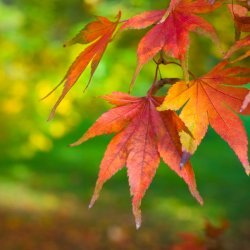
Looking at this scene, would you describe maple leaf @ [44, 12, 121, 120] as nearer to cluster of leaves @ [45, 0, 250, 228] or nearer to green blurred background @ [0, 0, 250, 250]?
cluster of leaves @ [45, 0, 250, 228]

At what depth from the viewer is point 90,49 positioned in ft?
2.66

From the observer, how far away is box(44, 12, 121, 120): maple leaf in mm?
784

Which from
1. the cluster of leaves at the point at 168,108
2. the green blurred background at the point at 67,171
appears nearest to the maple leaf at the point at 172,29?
the cluster of leaves at the point at 168,108

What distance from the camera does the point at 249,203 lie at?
3740 millimetres

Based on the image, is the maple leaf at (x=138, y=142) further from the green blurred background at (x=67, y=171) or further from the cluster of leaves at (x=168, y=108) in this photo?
the green blurred background at (x=67, y=171)

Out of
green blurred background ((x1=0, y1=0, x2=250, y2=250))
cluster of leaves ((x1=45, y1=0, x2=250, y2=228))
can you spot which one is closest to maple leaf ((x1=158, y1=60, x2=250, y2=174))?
cluster of leaves ((x1=45, y1=0, x2=250, y2=228))

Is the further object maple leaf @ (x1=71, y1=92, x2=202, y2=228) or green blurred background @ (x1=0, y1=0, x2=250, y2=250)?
green blurred background @ (x1=0, y1=0, x2=250, y2=250)

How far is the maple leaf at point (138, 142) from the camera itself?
782mm

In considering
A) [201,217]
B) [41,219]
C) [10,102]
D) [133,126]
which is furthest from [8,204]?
[133,126]

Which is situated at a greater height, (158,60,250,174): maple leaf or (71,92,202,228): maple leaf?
(158,60,250,174): maple leaf

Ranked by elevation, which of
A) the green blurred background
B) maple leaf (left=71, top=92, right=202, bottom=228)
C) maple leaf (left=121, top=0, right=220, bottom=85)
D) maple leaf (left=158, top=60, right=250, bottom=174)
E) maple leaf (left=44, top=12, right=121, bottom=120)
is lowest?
the green blurred background

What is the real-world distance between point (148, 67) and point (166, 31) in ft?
6.19

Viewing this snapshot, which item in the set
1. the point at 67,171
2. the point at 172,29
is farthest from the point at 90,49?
the point at 67,171

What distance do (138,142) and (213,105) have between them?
0.11m
